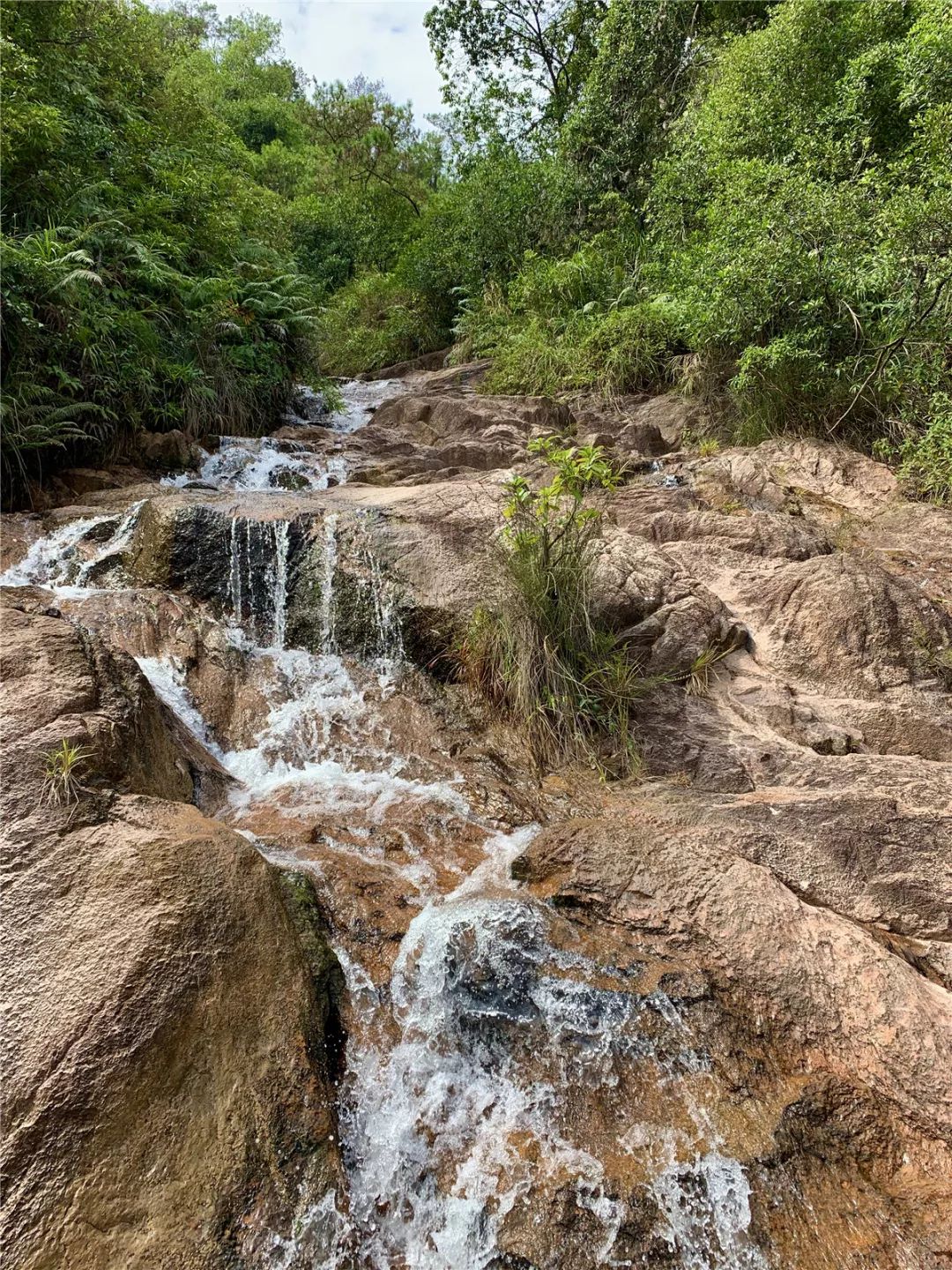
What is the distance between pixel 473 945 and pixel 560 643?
2.06 m

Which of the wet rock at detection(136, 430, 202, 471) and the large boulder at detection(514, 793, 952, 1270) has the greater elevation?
the wet rock at detection(136, 430, 202, 471)

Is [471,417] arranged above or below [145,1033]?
above

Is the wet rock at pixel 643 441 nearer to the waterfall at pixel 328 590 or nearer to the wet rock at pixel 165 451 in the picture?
the waterfall at pixel 328 590

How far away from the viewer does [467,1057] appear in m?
2.24

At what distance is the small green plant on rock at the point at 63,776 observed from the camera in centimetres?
232

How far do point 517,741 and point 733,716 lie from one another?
1.42 m

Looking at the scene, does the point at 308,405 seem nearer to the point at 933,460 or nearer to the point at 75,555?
the point at 75,555

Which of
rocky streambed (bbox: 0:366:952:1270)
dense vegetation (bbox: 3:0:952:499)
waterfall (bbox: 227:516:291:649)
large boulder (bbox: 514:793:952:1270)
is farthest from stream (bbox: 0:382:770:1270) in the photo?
dense vegetation (bbox: 3:0:952:499)

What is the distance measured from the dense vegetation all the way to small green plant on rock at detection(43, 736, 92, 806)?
4919 mm

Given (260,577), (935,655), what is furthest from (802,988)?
(260,577)

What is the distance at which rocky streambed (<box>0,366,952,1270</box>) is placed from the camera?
5.83 ft

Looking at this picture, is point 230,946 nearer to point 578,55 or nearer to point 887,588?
point 887,588

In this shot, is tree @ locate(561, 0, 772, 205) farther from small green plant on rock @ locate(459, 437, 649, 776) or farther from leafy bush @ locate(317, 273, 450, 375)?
small green plant on rock @ locate(459, 437, 649, 776)

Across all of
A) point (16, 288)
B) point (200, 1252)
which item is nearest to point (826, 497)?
point (200, 1252)
